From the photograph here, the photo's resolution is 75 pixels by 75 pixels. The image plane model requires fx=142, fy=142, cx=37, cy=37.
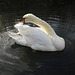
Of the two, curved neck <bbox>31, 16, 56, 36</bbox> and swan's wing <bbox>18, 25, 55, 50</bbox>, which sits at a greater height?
curved neck <bbox>31, 16, 56, 36</bbox>

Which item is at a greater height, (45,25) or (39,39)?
(45,25)

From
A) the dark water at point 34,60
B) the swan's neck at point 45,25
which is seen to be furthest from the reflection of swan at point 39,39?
the dark water at point 34,60

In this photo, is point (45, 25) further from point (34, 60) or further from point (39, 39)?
point (34, 60)

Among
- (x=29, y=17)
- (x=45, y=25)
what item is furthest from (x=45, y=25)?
(x=29, y=17)

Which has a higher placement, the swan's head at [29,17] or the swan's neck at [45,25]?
the swan's head at [29,17]

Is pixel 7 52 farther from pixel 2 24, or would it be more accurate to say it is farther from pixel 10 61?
pixel 2 24

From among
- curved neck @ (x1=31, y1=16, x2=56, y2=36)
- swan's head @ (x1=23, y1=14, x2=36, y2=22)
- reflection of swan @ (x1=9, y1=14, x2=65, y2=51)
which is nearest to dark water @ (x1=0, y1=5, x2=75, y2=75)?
reflection of swan @ (x1=9, y1=14, x2=65, y2=51)

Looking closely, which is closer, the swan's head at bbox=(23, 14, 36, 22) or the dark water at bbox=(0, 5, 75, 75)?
the dark water at bbox=(0, 5, 75, 75)

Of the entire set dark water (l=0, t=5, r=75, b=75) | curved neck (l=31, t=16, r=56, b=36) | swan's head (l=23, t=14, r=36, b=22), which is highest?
swan's head (l=23, t=14, r=36, b=22)

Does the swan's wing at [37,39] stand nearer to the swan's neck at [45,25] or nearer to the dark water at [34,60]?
the dark water at [34,60]

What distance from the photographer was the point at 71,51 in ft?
18.4

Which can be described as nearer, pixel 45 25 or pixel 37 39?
pixel 37 39

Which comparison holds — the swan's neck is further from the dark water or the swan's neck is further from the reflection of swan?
the dark water

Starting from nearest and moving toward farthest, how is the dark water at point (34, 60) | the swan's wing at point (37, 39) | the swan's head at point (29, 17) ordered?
the dark water at point (34, 60)
the swan's wing at point (37, 39)
the swan's head at point (29, 17)
